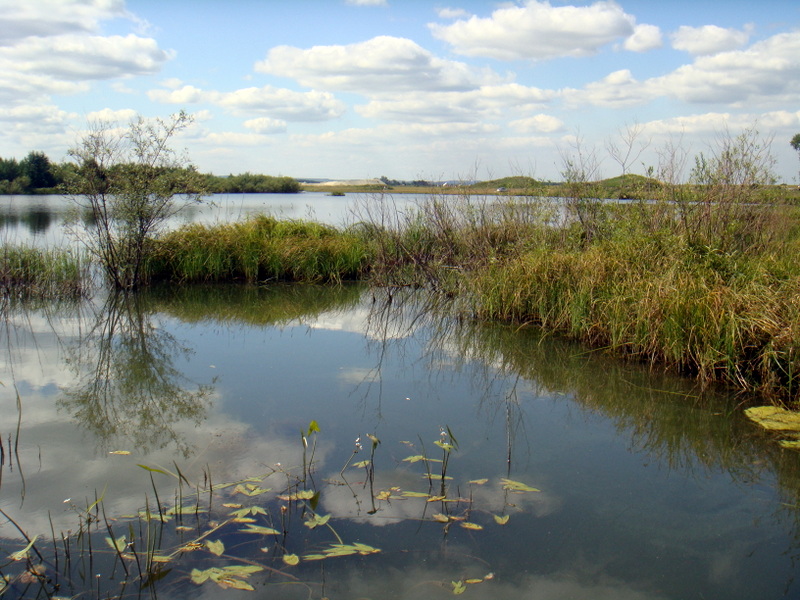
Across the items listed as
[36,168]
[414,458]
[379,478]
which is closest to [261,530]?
[379,478]

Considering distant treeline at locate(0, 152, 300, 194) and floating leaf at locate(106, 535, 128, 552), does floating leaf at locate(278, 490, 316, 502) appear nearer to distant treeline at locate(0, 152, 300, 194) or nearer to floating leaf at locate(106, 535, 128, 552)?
floating leaf at locate(106, 535, 128, 552)

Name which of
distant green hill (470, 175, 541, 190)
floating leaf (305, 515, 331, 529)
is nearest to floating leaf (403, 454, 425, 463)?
floating leaf (305, 515, 331, 529)

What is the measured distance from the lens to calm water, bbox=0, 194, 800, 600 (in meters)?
3.17

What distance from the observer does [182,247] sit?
1206 cm

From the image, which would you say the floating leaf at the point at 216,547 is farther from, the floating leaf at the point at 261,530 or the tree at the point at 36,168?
the tree at the point at 36,168

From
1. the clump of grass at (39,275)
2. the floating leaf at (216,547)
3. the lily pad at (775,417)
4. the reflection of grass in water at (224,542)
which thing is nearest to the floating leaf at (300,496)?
the reflection of grass in water at (224,542)

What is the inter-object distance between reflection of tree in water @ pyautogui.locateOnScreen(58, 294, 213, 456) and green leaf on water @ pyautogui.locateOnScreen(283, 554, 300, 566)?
160cm

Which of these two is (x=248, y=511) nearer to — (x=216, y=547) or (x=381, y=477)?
(x=216, y=547)

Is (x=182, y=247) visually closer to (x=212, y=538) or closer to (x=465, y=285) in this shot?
(x=465, y=285)

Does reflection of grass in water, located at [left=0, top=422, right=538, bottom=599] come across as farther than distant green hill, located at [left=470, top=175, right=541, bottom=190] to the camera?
No

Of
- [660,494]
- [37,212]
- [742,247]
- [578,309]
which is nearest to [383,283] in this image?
[578,309]

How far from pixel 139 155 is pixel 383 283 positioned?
4807 millimetres

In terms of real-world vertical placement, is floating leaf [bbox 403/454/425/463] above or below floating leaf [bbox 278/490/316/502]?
above

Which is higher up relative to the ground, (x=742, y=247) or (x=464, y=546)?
(x=742, y=247)
